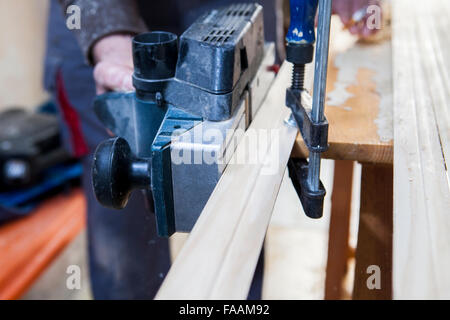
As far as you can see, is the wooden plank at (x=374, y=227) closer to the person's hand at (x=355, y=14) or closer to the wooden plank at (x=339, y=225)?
the wooden plank at (x=339, y=225)

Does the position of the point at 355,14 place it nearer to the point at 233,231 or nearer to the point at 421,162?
the point at 421,162

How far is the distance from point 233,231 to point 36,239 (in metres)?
1.47

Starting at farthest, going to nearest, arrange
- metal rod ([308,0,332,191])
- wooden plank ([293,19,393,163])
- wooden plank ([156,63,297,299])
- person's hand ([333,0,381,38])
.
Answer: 1. person's hand ([333,0,381,38])
2. wooden plank ([293,19,393,163])
3. metal rod ([308,0,332,191])
4. wooden plank ([156,63,297,299])

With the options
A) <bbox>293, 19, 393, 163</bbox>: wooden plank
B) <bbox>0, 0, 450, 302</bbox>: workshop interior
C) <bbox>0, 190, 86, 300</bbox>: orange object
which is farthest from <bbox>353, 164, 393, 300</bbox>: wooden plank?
<bbox>0, 190, 86, 300</bbox>: orange object

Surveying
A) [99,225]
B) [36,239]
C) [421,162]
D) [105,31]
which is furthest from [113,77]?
[36,239]

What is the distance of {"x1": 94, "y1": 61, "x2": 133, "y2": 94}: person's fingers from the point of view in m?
0.79

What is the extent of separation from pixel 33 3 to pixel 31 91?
0.45 metres

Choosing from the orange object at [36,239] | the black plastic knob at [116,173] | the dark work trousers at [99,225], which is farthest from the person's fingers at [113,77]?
the orange object at [36,239]

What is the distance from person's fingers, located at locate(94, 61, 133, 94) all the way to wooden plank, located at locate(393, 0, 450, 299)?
1.46 feet

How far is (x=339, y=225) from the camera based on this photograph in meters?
1.17

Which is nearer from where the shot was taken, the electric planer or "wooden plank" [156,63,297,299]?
"wooden plank" [156,63,297,299]

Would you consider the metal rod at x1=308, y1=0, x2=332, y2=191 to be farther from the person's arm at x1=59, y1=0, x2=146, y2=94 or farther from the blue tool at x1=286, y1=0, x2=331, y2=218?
the person's arm at x1=59, y1=0, x2=146, y2=94

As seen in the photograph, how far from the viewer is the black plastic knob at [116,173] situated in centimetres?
60

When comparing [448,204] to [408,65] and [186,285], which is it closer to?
[186,285]
